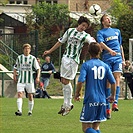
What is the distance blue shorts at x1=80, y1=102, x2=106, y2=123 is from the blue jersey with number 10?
0.08 metres

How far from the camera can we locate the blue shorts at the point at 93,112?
35.1 ft

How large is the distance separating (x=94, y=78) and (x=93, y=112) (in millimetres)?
538

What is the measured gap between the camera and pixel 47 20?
56.4 metres

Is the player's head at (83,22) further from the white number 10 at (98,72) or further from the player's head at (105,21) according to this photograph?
the white number 10 at (98,72)

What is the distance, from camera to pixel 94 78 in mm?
10672

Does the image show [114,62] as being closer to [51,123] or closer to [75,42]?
[75,42]

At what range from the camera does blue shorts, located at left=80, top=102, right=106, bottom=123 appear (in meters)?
10.7

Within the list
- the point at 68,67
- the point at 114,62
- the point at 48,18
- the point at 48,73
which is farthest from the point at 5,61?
the point at 48,18

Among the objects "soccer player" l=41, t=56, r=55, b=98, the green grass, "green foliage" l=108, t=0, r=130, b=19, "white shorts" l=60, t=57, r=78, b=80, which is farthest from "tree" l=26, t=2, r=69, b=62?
"white shorts" l=60, t=57, r=78, b=80

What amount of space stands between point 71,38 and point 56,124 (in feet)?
6.34

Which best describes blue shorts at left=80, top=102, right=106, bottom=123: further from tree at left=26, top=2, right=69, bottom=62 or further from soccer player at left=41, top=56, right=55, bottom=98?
tree at left=26, top=2, right=69, bottom=62

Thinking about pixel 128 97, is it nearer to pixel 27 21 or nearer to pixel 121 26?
pixel 121 26

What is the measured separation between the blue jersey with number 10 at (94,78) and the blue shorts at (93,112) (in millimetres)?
79

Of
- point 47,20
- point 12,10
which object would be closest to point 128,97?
point 47,20
